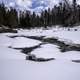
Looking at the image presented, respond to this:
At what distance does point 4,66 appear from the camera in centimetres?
845

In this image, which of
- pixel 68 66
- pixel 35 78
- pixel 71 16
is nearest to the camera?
pixel 35 78

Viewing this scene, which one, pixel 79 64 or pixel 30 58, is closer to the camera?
pixel 79 64

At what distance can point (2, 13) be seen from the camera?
5406 centimetres

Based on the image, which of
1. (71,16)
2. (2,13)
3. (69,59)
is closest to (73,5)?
(71,16)

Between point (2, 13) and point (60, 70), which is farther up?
point (2, 13)

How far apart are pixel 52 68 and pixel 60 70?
0.47 metres

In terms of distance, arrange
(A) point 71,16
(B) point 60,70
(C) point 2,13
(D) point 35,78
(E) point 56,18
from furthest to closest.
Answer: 1. (E) point 56,18
2. (A) point 71,16
3. (C) point 2,13
4. (B) point 60,70
5. (D) point 35,78

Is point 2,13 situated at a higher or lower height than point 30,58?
higher

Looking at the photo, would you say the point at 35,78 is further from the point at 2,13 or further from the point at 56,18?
the point at 56,18

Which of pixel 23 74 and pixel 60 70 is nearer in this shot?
pixel 23 74

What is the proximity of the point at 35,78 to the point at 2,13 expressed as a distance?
48.9 m

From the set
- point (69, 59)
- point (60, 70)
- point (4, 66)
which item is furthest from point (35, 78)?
point (69, 59)

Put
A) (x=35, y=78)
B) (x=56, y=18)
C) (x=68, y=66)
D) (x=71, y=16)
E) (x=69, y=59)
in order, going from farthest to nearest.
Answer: (x=56, y=18) → (x=71, y=16) → (x=69, y=59) → (x=68, y=66) → (x=35, y=78)

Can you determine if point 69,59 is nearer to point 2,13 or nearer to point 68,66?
point 68,66
